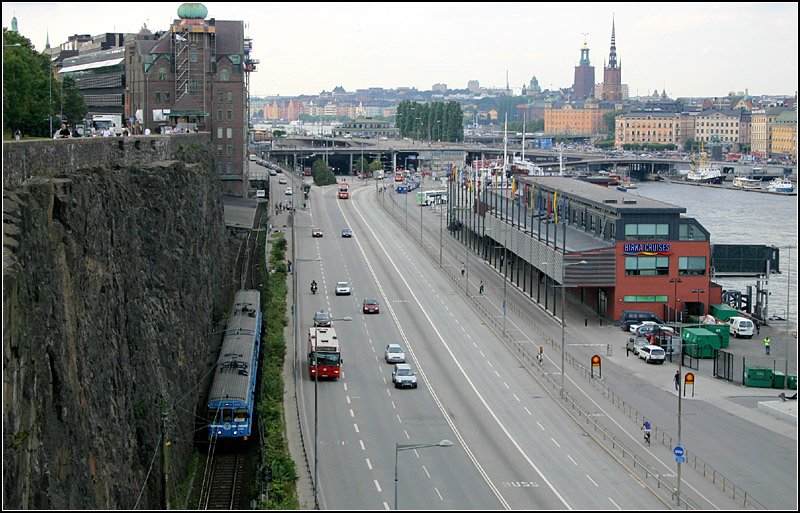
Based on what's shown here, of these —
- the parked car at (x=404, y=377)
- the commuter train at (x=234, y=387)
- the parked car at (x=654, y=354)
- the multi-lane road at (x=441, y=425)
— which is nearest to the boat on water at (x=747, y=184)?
the multi-lane road at (x=441, y=425)

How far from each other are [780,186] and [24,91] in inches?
5964

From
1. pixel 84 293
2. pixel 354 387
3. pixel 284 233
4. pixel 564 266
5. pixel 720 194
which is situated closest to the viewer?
pixel 84 293

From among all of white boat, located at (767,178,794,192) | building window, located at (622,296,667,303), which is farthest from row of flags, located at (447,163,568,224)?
white boat, located at (767,178,794,192)

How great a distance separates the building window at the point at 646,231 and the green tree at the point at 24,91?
28.4m

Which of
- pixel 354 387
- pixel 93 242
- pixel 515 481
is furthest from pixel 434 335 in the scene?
pixel 93 242

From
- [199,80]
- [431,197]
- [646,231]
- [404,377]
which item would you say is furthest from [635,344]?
[431,197]

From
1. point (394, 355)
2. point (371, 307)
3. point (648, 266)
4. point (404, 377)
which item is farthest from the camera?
point (371, 307)

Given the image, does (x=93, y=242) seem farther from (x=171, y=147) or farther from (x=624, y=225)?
(x=624, y=225)

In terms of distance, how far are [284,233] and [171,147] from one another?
39659 mm

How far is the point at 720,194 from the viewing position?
7156 inches

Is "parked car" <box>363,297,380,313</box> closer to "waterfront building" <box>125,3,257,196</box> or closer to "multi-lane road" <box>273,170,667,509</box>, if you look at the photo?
"multi-lane road" <box>273,170,667,509</box>

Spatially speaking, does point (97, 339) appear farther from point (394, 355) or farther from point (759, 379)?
point (759, 379)

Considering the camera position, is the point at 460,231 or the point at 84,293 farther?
the point at 460,231

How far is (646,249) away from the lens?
6328cm
